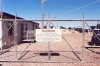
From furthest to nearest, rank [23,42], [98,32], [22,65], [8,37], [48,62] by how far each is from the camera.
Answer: [23,42] < [98,32] < [8,37] < [48,62] < [22,65]

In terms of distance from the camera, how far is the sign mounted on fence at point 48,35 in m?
11.8

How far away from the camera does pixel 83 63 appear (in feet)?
36.9

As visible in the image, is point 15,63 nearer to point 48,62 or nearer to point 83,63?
point 48,62

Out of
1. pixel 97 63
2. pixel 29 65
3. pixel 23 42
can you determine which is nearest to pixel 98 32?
pixel 23 42

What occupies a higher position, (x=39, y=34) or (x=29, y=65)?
(x=39, y=34)

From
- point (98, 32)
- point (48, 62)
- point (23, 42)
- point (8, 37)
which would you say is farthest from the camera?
point (23, 42)

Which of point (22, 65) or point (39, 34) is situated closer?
point (22, 65)

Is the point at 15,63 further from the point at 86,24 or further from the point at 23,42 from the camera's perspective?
the point at 23,42

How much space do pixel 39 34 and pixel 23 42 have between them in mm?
12922

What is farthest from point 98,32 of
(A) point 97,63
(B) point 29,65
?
(B) point 29,65

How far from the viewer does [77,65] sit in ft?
35.4

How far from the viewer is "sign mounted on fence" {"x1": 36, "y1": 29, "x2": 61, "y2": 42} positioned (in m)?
11.8

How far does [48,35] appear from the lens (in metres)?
11.8

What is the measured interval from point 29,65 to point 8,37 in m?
8.73
